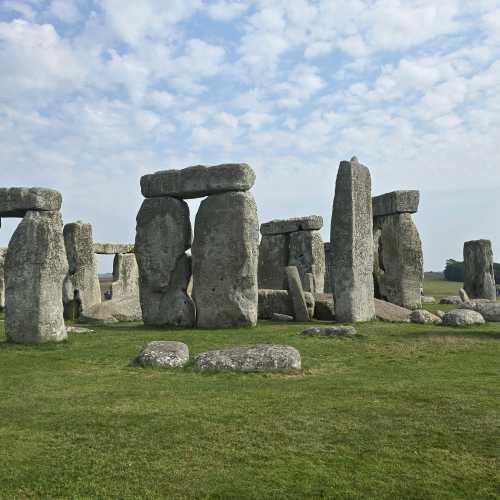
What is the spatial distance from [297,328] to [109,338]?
153 inches

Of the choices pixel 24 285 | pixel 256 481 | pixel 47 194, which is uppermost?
pixel 47 194

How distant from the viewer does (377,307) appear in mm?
14695

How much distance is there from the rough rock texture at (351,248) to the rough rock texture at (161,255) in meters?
3.76

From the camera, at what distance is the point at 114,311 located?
1568 cm

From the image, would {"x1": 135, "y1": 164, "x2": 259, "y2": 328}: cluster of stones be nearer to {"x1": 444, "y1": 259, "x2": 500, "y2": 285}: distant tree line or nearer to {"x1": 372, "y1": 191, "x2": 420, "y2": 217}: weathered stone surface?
{"x1": 372, "y1": 191, "x2": 420, "y2": 217}: weathered stone surface

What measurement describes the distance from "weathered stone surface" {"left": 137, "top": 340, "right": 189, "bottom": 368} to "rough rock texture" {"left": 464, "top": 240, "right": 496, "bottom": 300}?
56.0 feet

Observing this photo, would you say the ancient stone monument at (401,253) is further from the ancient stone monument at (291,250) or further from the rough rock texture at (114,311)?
the rough rock texture at (114,311)

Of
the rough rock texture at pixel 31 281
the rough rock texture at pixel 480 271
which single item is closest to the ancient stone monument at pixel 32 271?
the rough rock texture at pixel 31 281

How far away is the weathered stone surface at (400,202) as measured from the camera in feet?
58.5

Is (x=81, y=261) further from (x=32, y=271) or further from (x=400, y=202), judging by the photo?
(x=400, y=202)

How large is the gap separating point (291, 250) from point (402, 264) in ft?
17.0

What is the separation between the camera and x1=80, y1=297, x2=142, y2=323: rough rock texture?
1501 cm

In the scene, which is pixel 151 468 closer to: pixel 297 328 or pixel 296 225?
pixel 297 328

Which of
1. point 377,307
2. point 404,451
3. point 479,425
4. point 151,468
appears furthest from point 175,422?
point 377,307
